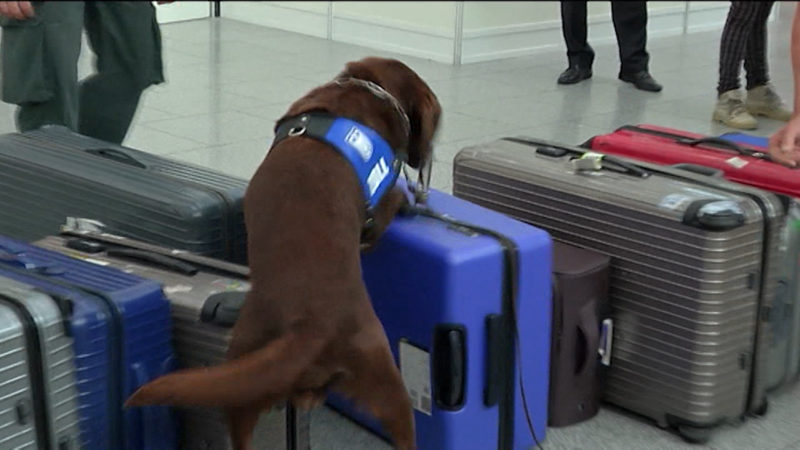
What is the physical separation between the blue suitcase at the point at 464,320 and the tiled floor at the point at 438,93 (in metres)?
0.62

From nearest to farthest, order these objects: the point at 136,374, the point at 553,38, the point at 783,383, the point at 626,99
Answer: the point at 136,374
the point at 783,383
the point at 626,99
the point at 553,38

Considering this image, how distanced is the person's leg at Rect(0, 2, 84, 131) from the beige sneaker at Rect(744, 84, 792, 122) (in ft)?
9.14

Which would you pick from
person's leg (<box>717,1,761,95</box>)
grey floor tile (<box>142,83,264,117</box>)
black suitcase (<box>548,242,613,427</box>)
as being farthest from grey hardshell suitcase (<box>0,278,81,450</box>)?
person's leg (<box>717,1,761,95</box>)

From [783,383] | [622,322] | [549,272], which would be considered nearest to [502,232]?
[549,272]

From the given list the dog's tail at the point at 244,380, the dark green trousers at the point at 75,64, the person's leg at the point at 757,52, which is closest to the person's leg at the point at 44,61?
the dark green trousers at the point at 75,64

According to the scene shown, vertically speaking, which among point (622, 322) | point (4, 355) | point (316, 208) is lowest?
point (622, 322)

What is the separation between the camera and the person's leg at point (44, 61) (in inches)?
98.0

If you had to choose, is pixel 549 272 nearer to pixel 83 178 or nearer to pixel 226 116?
pixel 83 178

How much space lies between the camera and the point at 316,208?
1.56 m

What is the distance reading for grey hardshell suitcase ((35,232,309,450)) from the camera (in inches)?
66.1

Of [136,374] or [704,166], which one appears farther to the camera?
[704,166]

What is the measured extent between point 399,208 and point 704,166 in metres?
0.76

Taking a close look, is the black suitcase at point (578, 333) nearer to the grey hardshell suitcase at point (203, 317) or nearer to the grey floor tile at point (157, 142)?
the grey hardshell suitcase at point (203, 317)

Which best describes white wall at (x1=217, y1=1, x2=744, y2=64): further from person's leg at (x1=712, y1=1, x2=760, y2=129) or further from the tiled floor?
person's leg at (x1=712, y1=1, x2=760, y2=129)
